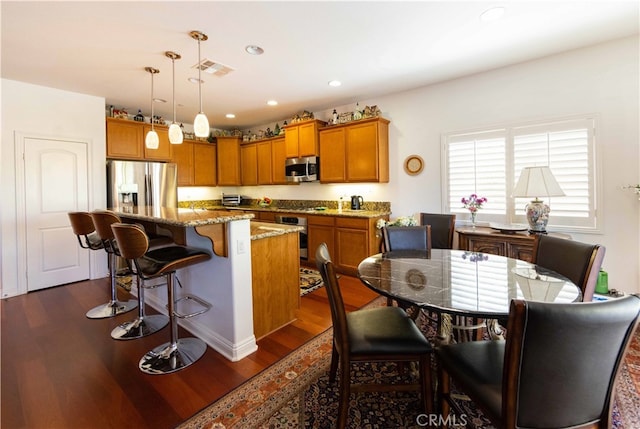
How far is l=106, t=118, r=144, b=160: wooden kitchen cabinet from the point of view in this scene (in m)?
4.49

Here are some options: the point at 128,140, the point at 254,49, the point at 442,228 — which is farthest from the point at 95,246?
the point at 442,228

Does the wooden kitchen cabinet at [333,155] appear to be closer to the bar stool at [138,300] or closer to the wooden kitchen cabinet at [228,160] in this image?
the wooden kitchen cabinet at [228,160]

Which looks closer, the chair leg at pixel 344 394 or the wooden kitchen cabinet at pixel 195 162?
the chair leg at pixel 344 394

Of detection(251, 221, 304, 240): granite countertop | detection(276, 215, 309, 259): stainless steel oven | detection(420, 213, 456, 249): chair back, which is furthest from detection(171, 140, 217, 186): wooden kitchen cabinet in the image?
detection(420, 213, 456, 249): chair back

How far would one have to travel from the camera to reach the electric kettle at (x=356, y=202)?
4.76m

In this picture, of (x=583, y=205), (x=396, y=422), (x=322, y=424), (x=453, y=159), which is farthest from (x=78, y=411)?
(x=583, y=205)

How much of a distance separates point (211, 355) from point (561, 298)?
2265 mm

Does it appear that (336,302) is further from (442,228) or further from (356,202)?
(356,202)

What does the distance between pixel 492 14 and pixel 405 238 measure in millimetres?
1907

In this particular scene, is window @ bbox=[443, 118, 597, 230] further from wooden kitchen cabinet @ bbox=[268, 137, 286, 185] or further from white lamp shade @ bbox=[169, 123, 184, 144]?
white lamp shade @ bbox=[169, 123, 184, 144]

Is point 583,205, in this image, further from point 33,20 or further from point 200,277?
point 33,20

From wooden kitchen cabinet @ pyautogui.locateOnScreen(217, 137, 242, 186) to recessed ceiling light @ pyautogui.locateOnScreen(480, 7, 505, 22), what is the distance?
4.94m

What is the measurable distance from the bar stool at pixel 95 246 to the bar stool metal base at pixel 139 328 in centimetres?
41

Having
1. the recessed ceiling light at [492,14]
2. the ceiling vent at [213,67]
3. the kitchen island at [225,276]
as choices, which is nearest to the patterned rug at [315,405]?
the kitchen island at [225,276]
